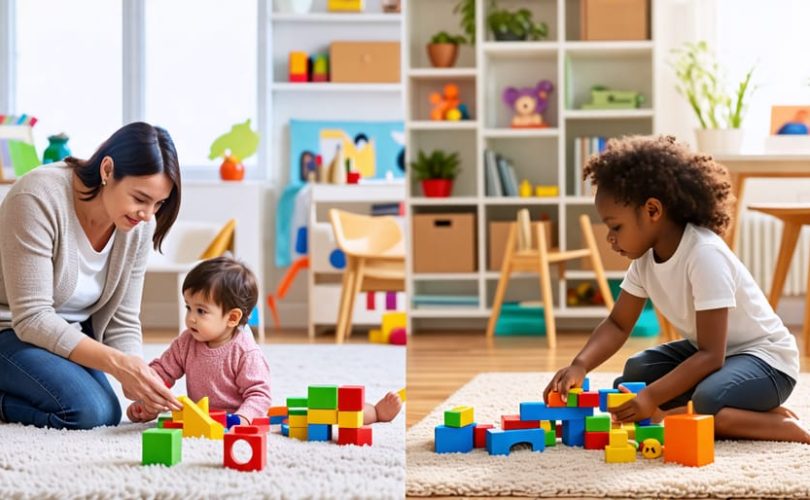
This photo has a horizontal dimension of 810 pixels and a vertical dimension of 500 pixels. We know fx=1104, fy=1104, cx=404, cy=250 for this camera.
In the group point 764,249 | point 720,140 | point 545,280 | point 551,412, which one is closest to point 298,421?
point 551,412

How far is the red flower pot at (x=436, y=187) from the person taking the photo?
3.72 metres

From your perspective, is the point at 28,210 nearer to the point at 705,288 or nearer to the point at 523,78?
the point at 705,288

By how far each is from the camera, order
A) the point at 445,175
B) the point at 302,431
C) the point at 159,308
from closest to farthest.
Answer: the point at 302,431 → the point at 159,308 → the point at 445,175

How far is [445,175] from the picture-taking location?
374 cm

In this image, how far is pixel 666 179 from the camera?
5.19 ft

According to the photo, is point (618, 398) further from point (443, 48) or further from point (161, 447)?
point (443, 48)

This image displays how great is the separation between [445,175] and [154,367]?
86.0 inches

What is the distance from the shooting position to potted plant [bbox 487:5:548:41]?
3.66m

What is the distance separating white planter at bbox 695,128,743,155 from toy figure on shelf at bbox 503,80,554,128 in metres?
0.56

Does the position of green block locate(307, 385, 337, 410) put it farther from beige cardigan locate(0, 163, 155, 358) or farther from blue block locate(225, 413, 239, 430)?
beige cardigan locate(0, 163, 155, 358)

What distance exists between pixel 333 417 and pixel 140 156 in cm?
46

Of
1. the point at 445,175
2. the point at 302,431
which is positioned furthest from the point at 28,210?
the point at 445,175

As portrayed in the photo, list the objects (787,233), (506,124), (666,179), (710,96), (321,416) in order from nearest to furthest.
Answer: (321,416) → (666,179) → (787,233) → (710,96) → (506,124)

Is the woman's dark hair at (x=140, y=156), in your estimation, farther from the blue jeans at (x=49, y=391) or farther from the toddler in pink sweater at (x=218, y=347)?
the blue jeans at (x=49, y=391)
